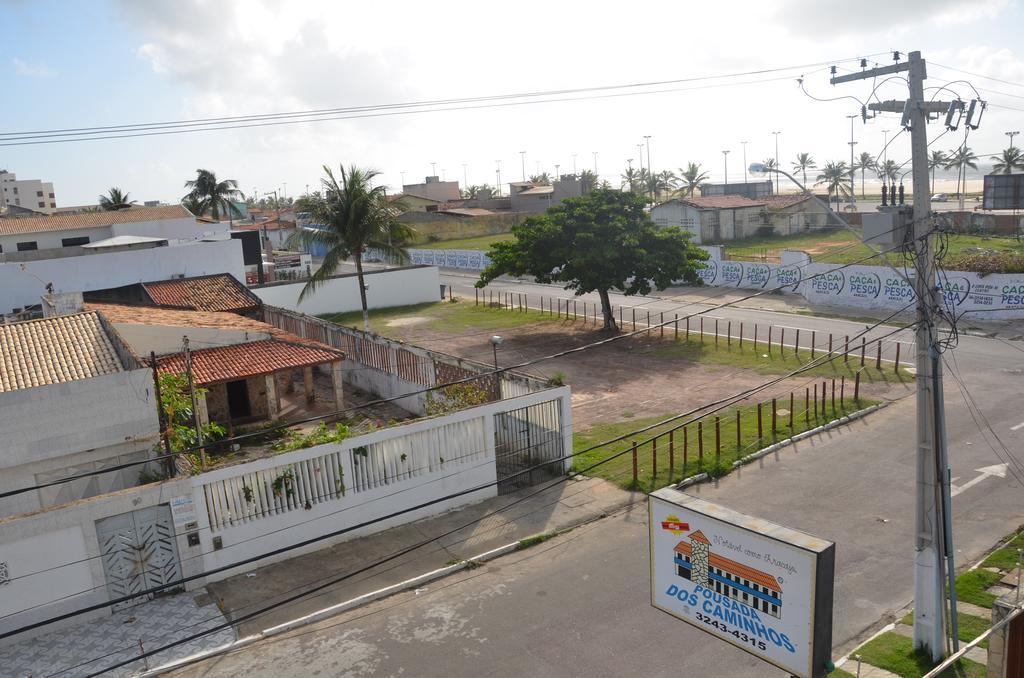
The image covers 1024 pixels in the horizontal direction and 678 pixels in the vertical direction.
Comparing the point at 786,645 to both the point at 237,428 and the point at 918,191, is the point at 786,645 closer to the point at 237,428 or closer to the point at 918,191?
the point at 918,191

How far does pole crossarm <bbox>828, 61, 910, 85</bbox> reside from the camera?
436 inches

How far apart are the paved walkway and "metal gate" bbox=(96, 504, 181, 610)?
40cm

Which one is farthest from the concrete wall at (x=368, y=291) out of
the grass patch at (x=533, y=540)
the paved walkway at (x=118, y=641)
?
the paved walkway at (x=118, y=641)

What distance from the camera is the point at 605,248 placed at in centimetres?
3312

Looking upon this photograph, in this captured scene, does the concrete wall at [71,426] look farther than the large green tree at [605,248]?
No

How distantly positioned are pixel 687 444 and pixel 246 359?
12685 millimetres

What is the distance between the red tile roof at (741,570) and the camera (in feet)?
31.9

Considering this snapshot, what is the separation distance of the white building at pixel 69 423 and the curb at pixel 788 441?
11688mm

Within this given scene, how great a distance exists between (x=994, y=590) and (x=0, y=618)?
1610 cm

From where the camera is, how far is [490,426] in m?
18.6

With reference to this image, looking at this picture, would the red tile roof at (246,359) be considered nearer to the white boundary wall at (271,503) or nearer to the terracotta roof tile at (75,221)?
the white boundary wall at (271,503)

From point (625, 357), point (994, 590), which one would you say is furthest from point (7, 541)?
point (625, 357)

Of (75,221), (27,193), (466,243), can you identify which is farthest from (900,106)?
(27,193)

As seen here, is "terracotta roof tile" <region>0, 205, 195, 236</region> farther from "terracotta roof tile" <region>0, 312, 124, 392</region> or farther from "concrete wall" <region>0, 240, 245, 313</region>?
"terracotta roof tile" <region>0, 312, 124, 392</region>
